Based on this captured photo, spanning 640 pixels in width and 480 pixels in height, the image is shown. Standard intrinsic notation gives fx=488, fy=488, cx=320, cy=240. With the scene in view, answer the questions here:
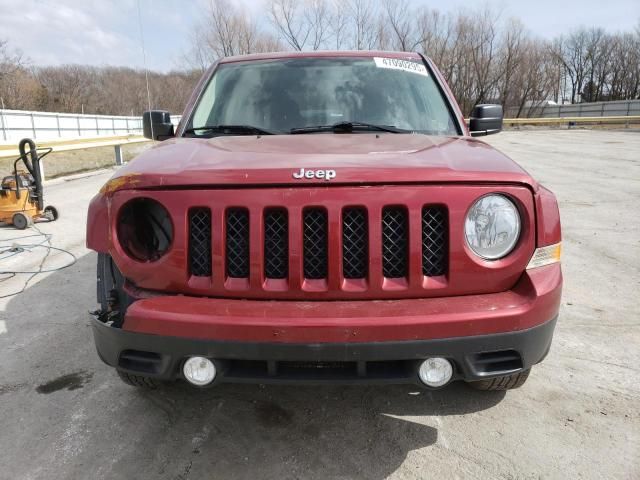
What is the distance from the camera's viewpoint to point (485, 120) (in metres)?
3.54

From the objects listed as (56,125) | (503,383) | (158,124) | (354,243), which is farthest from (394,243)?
(56,125)

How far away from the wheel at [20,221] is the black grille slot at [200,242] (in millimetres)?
5966

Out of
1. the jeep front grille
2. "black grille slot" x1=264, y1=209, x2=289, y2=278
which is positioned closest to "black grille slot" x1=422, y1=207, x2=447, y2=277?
the jeep front grille

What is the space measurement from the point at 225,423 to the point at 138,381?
47 cm

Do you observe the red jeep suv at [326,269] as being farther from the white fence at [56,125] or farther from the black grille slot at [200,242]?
the white fence at [56,125]

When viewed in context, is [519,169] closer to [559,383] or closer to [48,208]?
[559,383]

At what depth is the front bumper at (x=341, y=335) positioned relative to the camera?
174cm

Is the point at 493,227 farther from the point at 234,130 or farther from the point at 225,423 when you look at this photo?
the point at 234,130

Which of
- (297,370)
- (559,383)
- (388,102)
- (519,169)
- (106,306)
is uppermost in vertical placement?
(388,102)

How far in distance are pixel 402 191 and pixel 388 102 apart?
1.48 m

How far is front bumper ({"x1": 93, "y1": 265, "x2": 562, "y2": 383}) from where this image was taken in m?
1.74

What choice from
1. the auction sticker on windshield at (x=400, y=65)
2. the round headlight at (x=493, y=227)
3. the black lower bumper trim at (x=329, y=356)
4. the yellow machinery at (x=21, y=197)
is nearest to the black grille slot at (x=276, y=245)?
the black lower bumper trim at (x=329, y=356)

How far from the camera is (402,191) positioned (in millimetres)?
1813

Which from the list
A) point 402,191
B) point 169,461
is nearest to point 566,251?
point 402,191
